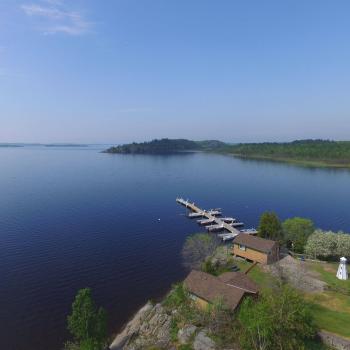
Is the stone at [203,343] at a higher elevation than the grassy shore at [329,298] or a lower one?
lower

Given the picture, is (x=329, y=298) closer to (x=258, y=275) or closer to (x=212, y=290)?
(x=258, y=275)

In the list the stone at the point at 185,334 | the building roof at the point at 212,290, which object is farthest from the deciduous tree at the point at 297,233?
the stone at the point at 185,334

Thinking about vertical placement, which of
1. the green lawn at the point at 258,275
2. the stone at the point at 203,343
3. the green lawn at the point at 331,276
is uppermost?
the green lawn at the point at 331,276

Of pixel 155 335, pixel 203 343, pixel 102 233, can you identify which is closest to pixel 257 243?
pixel 155 335

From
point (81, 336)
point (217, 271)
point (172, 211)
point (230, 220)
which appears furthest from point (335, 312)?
point (172, 211)

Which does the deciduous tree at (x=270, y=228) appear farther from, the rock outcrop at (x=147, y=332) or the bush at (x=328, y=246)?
the rock outcrop at (x=147, y=332)

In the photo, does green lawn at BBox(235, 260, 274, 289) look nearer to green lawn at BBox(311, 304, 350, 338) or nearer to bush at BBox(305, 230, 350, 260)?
green lawn at BBox(311, 304, 350, 338)

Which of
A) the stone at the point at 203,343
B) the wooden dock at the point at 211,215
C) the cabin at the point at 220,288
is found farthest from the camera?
the wooden dock at the point at 211,215
